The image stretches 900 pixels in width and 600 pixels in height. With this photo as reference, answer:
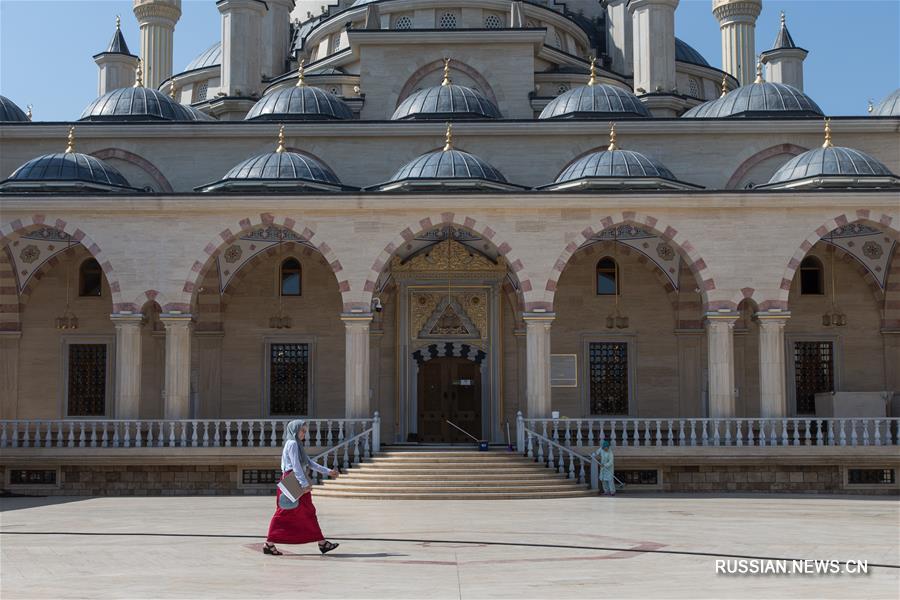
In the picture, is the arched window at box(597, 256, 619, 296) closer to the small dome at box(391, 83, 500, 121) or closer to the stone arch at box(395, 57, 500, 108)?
the small dome at box(391, 83, 500, 121)

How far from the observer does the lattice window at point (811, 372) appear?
2352 centimetres

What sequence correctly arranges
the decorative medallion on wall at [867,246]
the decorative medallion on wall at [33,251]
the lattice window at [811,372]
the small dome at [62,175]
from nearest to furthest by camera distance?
the small dome at [62,175], the decorative medallion on wall at [867,246], the decorative medallion on wall at [33,251], the lattice window at [811,372]

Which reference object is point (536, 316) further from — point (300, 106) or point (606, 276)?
point (300, 106)

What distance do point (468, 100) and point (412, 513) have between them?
40.8 ft

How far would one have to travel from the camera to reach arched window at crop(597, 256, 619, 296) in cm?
2390

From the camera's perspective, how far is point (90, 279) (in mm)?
23875

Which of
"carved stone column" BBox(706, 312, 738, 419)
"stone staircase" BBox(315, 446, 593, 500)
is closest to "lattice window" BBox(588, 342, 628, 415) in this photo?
"carved stone column" BBox(706, 312, 738, 419)

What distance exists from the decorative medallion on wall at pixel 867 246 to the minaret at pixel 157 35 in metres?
19.0

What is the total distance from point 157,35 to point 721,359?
19.6 m

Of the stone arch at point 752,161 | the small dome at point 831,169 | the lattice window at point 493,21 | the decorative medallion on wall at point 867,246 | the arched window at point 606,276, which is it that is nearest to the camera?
the small dome at point 831,169

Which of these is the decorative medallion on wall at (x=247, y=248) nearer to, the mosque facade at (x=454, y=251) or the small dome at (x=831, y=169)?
the mosque facade at (x=454, y=251)

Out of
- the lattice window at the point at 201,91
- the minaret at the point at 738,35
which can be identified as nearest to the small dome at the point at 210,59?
the lattice window at the point at 201,91

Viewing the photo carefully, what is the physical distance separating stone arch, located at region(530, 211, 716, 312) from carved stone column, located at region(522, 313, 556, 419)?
246 millimetres

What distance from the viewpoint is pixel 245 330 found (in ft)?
78.2
